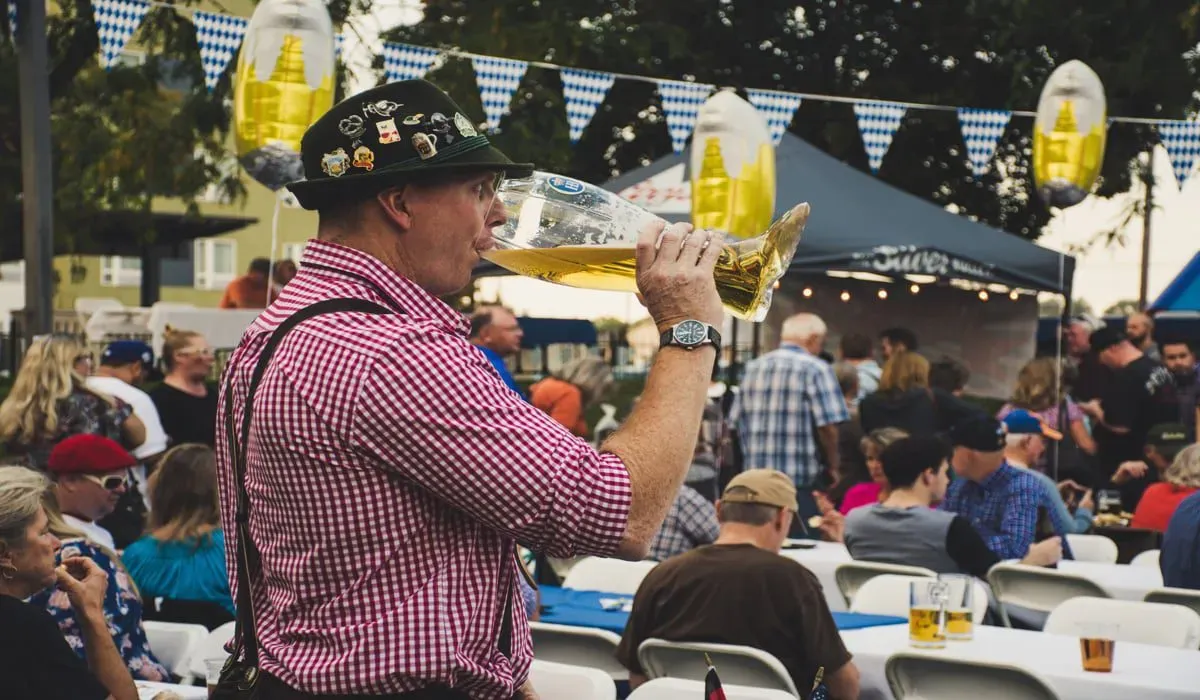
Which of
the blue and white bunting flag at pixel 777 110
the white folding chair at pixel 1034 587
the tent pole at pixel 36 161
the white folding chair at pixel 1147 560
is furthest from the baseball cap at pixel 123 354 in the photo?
the blue and white bunting flag at pixel 777 110

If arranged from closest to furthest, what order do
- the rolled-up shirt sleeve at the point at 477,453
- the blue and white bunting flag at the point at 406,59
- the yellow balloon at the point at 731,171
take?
the rolled-up shirt sleeve at the point at 477,453, the yellow balloon at the point at 731,171, the blue and white bunting flag at the point at 406,59

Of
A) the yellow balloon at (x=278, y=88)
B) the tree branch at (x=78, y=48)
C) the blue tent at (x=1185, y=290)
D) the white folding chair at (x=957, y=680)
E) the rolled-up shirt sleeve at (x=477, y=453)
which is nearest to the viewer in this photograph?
the rolled-up shirt sleeve at (x=477, y=453)

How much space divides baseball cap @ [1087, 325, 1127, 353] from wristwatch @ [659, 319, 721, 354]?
400 inches

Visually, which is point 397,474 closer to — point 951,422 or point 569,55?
point 951,422

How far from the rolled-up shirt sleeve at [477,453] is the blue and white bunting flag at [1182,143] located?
36.1 ft

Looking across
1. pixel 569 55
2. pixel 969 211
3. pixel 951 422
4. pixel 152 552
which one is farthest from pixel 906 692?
pixel 969 211

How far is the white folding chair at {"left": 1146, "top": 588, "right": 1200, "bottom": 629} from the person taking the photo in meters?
5.71

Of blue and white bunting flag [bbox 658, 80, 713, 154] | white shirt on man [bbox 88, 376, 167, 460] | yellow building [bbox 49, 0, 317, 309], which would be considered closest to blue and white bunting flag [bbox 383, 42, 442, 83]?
blue and white bunting flag [bbox 658, 80, 713, 154]

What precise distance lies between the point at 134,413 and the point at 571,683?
13.0 feet

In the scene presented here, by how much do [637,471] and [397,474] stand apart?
0.29 meters

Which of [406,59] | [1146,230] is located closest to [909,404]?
[406,59]

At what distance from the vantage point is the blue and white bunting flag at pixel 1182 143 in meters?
11.8

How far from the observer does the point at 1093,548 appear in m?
7.91

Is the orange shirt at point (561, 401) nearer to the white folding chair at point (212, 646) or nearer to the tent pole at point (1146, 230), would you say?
the white folding chair at point (212, 646)
